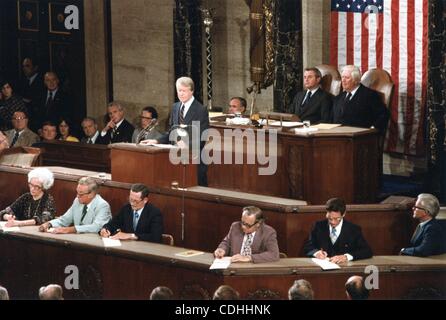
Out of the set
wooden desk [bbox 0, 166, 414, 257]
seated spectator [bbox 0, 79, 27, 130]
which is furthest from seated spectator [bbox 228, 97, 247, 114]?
seated spectator [bbox 0, 79, 27, 130]

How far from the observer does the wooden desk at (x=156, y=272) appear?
1060 centimetres

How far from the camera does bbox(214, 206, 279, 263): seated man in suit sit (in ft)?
35.8

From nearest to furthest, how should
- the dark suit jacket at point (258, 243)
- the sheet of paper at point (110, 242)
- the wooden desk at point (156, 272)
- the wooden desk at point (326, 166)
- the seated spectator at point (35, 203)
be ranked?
the wooden desk at point (156, 272)
the dark suit jacket at point (258, 243)
the sheet of paper at point (110, 242)
the seated spectator at point (35, 203)
the wooden desk at point (326, 166)

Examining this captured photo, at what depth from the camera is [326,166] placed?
12.9 m

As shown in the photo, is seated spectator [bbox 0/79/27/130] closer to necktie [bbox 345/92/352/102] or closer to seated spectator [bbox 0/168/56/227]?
seated spectator [bbox 0/168/56/227]

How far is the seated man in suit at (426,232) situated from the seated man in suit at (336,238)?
1.54 ft

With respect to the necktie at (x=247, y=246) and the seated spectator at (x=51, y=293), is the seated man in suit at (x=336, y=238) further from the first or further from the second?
the seated spectator at (x=51, y=293)

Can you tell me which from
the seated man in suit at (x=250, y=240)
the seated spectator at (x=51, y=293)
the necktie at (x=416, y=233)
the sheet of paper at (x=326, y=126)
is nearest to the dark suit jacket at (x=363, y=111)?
the sheet of paper at (x=326, y=126)

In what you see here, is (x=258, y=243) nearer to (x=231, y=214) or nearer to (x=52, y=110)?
(x=231, y=214)

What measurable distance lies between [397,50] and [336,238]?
15.6 ft

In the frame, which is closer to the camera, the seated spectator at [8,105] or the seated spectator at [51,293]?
the seated spectator at [51,293]

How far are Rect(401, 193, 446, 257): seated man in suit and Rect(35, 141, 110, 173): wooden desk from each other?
4524 mm

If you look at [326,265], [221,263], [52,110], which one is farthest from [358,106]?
[52,110]

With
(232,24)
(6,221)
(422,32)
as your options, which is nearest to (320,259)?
(6,221)
